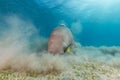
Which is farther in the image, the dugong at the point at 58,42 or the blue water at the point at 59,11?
the blue water at the point at 59,11

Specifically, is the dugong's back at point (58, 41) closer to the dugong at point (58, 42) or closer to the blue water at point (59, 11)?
the dugong at point (58, 42)

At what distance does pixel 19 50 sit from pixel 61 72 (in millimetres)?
4898

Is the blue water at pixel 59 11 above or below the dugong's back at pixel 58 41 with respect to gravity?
above

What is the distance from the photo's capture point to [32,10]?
123 feet

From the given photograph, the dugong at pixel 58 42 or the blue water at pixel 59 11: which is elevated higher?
the blue water at pixel 59 11

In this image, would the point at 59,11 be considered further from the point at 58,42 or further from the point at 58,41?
the point at 58,42

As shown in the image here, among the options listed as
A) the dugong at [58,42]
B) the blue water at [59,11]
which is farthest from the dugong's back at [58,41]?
the blue water at [59,11]

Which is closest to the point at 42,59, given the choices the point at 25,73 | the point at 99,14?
the point at 25,73

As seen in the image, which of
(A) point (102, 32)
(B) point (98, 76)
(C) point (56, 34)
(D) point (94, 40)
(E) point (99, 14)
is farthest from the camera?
(D) point (94, 40)

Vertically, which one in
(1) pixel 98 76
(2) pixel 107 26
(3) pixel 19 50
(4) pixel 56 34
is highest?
(2) pixel 107 26

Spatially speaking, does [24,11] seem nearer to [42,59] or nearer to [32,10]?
[32,10]

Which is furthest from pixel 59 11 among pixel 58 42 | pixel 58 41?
pixel 58 42

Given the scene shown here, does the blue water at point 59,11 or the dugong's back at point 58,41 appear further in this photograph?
the blue water at point 59,11

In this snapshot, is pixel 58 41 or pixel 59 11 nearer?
pixel 58 41
